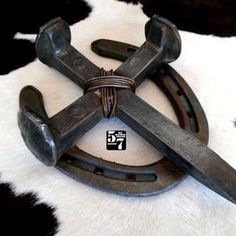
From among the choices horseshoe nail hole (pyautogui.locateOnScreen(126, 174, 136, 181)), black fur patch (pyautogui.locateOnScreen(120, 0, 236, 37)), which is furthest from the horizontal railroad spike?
black fur patch (pyautogui.locateOnScreen(120, 0, 236, 37))

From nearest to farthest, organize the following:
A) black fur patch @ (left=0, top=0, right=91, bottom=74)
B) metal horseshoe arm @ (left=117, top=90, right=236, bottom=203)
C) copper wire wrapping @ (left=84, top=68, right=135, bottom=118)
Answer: metal horseshoe arm @ (left=117, top=90, right=236, bottom=203) → copper wire wrapping @ (left=84, top=68, right=135, bottom=118) → black fur patch @ (left=0, top=0, right=91, bottom=74)

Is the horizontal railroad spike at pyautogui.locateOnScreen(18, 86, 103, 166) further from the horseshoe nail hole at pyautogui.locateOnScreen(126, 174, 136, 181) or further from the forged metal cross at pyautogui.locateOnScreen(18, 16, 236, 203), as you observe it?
the horseshoe nail hole at pyautogui.locateOnScreen(126, 174, 136, 181)

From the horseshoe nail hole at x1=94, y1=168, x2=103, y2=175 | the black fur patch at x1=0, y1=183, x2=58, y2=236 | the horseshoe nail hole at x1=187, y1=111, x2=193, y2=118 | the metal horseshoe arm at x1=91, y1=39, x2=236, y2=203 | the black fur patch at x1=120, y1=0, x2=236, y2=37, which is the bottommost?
the black fur patch at x1=0, y1=183, x2=58, y2=236

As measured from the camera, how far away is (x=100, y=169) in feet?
2.60

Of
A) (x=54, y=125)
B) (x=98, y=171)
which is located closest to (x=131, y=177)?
(x=98, y=171)

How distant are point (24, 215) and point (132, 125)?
29 cm

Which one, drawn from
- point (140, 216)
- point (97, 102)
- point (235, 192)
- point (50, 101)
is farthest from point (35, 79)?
point (235, 192)

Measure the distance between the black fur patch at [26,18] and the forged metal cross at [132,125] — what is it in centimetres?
12

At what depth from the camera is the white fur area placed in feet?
2.40

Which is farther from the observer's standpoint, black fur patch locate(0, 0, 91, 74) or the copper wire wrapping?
black fur patch locate(0, 0, 91, 74)

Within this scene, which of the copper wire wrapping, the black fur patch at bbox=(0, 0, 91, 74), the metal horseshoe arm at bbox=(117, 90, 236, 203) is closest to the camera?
the metal horseshoe arm at bbox=(117, 90, 236, 203)

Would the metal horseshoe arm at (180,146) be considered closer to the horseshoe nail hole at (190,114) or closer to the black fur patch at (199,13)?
the horseshoe nail hole at (190,114)

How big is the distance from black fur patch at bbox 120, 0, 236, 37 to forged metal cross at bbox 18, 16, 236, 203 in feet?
0.76

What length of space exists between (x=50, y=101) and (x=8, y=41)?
26 centimetres
